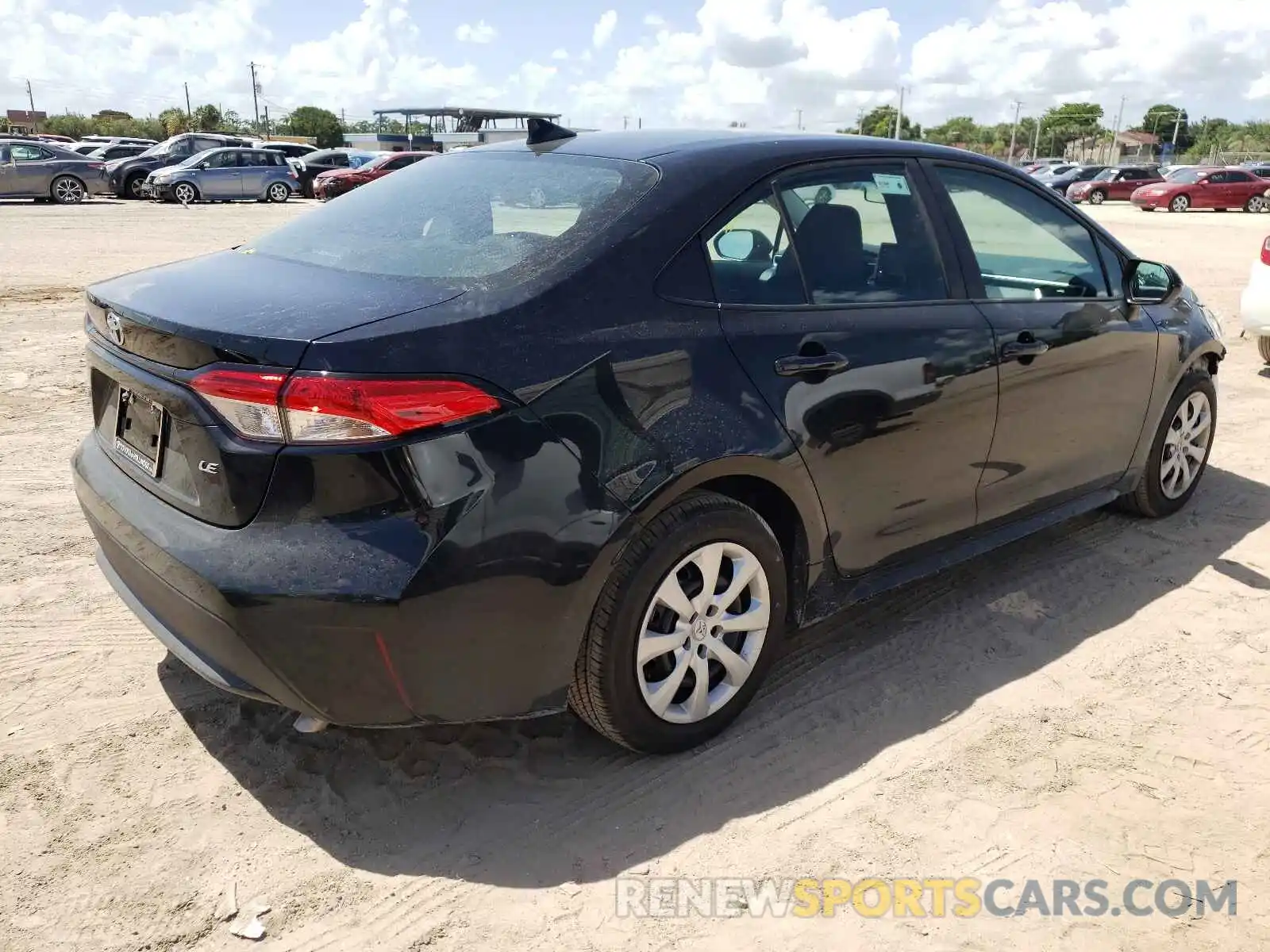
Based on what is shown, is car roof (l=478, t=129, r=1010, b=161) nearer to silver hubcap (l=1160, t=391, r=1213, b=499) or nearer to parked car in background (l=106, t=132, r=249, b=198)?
silver hubcap (l=1160, t=391, r=1213, b=499)

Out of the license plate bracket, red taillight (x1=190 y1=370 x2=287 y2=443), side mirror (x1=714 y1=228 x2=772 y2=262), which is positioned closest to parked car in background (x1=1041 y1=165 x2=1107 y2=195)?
side mirror (x1=714 y1=228 x2=772 y2=262)

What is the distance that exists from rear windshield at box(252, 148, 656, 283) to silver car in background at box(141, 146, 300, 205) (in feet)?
76.1

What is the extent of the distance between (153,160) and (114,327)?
87.9 ft

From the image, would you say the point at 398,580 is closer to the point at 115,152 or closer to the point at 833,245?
the point at 833,245

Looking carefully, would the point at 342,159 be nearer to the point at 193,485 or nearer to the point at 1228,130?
the point at 193,485

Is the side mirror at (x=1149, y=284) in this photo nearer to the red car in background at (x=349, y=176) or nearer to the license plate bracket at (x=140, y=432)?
the license plate bracket at (x=140, y=432)

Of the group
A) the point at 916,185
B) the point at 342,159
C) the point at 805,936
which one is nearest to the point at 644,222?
the point at 916,185

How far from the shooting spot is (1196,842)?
2.65 m

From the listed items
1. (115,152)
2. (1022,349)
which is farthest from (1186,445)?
(115,152)

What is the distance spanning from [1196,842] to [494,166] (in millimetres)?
2834

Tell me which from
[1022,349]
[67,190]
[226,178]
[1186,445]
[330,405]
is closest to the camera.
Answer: [330,405]

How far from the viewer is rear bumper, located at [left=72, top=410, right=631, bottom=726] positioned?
88.9 inches

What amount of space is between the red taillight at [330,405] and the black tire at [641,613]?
0.62 meters

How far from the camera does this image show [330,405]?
2217 millimetres
